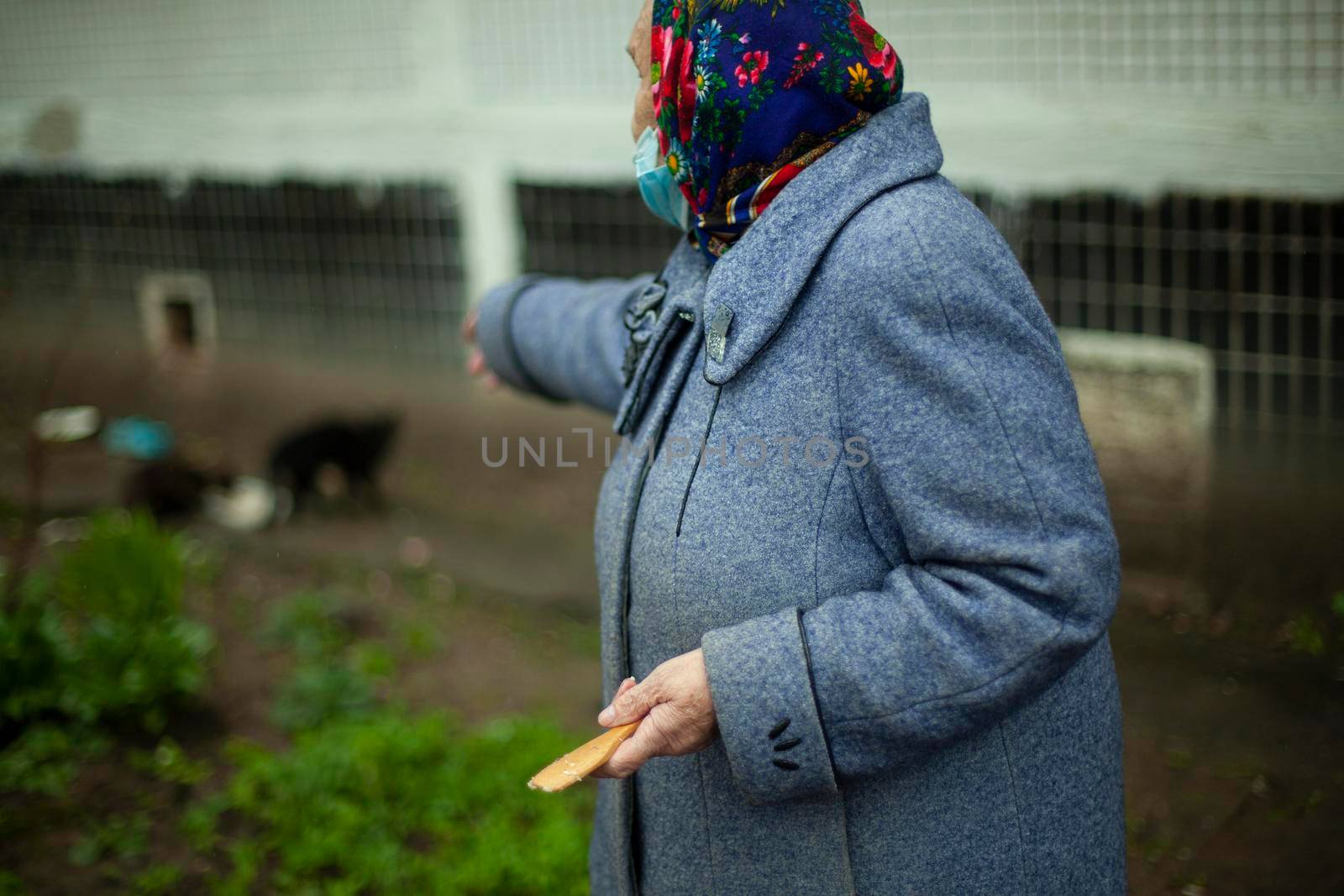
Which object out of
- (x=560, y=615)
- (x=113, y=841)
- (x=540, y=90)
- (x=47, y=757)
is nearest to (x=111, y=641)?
(x=47, y=757)

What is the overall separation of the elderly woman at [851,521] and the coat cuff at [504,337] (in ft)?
2.75

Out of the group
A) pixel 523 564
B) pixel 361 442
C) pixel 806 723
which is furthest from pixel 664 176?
pixel 361 442

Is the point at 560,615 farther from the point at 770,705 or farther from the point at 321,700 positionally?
the point at 770,705

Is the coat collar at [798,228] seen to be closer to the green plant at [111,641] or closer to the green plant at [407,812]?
the green plant at [407,812]

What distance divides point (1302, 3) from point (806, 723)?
12.9 ft

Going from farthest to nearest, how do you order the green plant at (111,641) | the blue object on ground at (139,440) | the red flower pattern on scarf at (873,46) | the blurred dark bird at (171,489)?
the blue object on ground at (139,440) < the blurred dark bird at (171,489) < the green plant at (111,641) < the red flower pattern on scarf at (873,46)

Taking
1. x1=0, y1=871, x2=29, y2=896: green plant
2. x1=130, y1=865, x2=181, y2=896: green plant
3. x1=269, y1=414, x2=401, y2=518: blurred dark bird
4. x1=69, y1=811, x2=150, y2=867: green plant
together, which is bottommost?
x1=130, y1=865, x2=181, y2=896: green plant

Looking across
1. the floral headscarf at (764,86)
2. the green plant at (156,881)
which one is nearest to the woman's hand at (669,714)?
the floral headscarf at (764,86)

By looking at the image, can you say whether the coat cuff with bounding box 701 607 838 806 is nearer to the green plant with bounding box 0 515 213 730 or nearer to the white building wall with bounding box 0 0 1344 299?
the green plant with bounding box 0 515 213 730

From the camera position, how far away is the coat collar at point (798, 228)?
57.8 inches

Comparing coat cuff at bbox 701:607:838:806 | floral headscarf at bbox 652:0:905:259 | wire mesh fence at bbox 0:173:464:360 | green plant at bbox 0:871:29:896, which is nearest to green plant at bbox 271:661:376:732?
green plant at bbox 0:871:29:896

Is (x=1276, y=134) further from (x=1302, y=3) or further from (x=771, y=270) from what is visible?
(x=771, y=270)

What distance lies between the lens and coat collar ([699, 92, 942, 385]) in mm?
1468

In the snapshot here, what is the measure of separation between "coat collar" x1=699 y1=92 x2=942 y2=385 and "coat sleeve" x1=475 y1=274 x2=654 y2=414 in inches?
26.8
